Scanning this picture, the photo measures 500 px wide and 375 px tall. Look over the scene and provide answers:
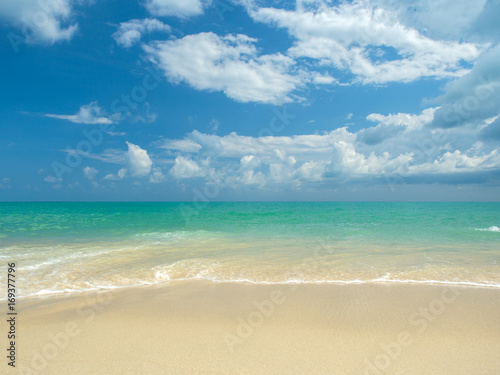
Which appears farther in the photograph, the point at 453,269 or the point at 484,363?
the point at 453,269

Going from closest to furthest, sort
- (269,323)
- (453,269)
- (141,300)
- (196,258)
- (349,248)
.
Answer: (269,323)
(141,300)
(453,269)
(196,258)
(349,248)

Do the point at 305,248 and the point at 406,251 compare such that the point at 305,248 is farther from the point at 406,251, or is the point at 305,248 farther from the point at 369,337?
the point at 369,337

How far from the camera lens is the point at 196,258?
480 inches

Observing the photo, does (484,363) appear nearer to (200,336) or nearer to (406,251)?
(200,336)

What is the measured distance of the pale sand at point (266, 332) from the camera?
160 inches

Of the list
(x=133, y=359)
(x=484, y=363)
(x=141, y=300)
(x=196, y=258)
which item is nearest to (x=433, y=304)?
(x=484, y=363)

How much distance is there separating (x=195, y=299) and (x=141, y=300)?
57.0 inches

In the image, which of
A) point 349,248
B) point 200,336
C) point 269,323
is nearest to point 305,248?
point 349,248

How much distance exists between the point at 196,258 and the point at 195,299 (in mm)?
5145

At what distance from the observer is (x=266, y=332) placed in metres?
5.09

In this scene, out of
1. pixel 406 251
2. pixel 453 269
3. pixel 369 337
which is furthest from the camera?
pixel 406 251

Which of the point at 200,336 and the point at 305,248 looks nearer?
the point at 200,336

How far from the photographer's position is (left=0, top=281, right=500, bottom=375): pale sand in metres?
4.06

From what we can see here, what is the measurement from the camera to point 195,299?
7156 mm
